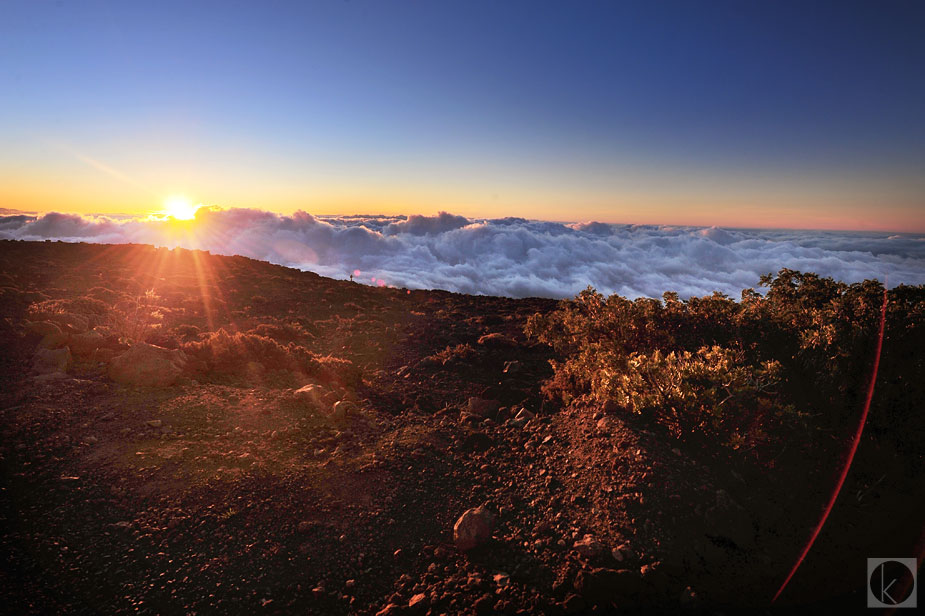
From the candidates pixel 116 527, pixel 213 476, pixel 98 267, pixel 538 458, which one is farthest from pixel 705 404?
pixel 98 267

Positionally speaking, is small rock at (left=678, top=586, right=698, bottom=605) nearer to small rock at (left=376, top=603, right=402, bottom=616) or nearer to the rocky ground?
the rocky ground

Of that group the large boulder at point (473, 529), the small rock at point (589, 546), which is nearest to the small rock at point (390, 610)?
the large boulder at point (473, 529)

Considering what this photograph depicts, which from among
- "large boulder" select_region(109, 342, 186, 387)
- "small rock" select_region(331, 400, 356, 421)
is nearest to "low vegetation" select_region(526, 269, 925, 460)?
"small rock" select_region(331, 400, 356, 421)

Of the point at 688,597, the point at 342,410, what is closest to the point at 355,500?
the point at 342,410

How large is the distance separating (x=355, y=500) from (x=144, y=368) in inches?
251

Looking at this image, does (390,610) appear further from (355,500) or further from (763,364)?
(763,364)

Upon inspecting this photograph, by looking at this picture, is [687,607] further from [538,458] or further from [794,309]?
[794,309]

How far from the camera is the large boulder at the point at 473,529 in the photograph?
467cm

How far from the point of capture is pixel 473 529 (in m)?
4.73

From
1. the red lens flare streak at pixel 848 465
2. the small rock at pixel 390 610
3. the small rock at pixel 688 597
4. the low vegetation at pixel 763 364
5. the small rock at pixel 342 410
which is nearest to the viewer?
the small rock at pixel 688 597

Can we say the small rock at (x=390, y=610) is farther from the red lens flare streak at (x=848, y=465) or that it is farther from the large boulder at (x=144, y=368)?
the large boulder at (x=144, y=368)

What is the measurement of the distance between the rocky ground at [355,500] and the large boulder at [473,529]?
0.02 meters

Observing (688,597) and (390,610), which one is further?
(390,610)

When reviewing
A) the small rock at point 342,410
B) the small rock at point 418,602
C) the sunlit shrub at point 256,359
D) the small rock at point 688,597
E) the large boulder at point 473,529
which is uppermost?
the sunlit shrub at point 256,359
